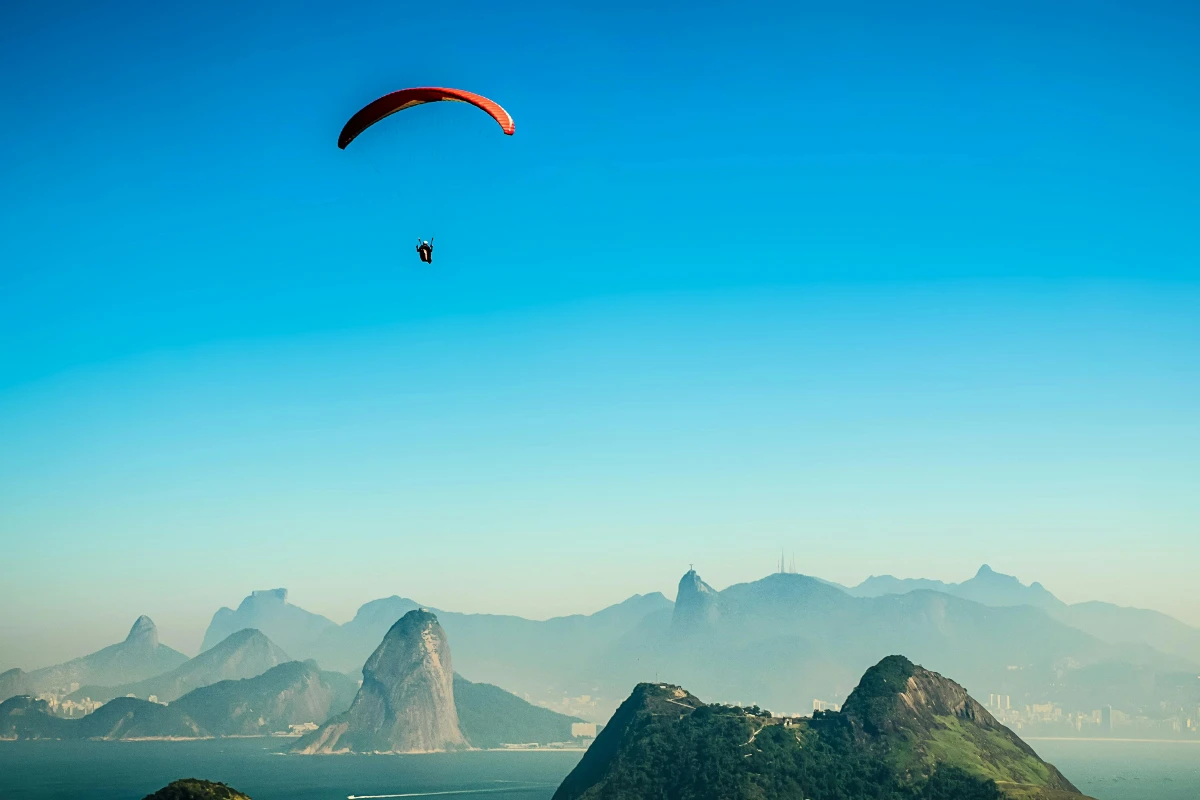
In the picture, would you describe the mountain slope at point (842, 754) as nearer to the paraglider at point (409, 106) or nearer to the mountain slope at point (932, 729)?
the mountain slope at point (932, 729)

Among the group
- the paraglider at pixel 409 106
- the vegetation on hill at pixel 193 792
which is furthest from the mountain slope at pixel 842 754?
the paraglider at pixel 409 106

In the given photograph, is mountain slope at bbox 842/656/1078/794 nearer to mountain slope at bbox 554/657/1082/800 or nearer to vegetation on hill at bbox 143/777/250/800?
mountain slope at bbox 554/657/1082/800

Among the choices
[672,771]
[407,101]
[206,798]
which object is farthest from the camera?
[672,771]

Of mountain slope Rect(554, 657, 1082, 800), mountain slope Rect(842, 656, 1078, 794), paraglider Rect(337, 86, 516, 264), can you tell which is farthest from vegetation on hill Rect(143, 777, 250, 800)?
mountain slope Rect(842, 656, 1078, 794)

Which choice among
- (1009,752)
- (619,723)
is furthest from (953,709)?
(619,723)

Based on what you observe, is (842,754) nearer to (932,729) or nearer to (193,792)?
(932,729)

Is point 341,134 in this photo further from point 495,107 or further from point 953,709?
point 953,709
